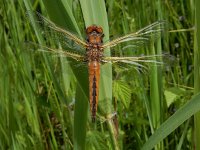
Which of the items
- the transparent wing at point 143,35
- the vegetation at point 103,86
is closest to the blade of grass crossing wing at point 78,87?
the vegetation at point 103,86

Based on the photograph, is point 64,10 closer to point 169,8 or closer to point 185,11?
point 169,8

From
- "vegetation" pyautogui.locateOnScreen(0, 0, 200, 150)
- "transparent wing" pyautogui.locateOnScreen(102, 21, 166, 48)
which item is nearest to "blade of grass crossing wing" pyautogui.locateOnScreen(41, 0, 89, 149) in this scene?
"vegetation" pyautogui.locateOnScreen(0, 0, 200, 150)

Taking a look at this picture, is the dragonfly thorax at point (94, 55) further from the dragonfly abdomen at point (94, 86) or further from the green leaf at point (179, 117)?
the green leaf at point (179, 117)

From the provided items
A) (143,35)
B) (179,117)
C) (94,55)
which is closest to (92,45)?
(94,55)

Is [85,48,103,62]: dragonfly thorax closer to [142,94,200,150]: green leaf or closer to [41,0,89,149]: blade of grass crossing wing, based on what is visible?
[41,0,89,149]: blade of grass crossing wing

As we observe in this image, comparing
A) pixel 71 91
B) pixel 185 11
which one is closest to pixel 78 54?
pixel 71 91
